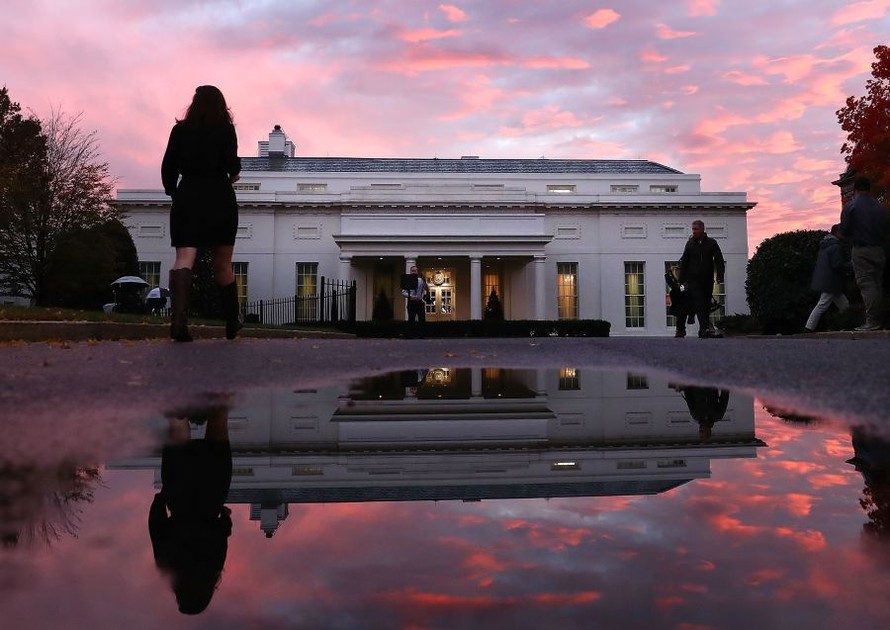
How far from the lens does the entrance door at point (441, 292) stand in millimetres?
35312

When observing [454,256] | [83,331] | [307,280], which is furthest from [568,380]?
[307,280]

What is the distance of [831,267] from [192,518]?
13.0 metres

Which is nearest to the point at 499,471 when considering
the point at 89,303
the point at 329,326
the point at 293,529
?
the point at 293,529

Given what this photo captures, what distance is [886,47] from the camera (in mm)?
23984

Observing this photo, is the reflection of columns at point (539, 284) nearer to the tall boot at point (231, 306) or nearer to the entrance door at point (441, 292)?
the entrance door at point (441, 292)

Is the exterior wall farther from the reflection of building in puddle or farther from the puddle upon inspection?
the puddle

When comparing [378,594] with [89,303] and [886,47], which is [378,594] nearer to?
[886,47]

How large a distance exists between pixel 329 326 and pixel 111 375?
1982 cm

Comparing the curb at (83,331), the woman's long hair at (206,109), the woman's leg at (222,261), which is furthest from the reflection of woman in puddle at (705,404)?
the curb at (83,331)

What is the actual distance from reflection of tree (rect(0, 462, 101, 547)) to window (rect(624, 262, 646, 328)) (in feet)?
116

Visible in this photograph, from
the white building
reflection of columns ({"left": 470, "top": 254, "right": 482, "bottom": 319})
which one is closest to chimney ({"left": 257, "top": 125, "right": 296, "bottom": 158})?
the white building

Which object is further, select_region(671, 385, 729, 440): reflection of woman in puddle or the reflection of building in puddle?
select_region(671, 385, 729, 440): reflection of woman in puddle

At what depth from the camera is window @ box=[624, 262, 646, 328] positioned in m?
35.2

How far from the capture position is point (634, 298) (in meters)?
35.3
